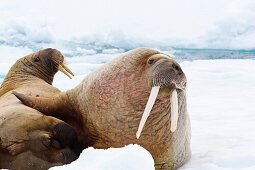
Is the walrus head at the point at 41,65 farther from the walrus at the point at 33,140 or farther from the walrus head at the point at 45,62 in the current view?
the walrus at the point at 33,140

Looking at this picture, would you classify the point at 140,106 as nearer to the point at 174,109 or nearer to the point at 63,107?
the point at 174,109

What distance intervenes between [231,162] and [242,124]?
2.37m

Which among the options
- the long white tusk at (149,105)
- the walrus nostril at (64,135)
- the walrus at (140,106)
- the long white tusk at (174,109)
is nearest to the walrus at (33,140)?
the walrus nostril at (64,135)

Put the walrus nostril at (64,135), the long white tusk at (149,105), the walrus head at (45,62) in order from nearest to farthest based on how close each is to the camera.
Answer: the long white tusk at (149,105) → the walrus nostril at (64,135) → the walrus head at (45,62)

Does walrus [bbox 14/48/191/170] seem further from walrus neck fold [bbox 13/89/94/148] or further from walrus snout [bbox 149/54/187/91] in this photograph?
walrus neck fold [bbox 13/89/94/148]

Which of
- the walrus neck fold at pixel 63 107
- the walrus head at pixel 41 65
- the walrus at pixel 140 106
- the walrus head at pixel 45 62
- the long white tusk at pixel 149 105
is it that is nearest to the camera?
the long white tusk at pixel 149 105

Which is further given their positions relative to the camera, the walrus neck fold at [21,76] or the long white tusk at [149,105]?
the walrus neck fold at [21,76]

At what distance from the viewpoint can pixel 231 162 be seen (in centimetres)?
345

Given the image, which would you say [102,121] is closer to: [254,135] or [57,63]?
[254,135]

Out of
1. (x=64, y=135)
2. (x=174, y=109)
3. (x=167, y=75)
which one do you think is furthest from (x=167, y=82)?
Answer: (x=64, y=135)

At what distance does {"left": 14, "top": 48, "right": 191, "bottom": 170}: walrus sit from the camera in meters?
3.18

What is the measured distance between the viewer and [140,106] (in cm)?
340

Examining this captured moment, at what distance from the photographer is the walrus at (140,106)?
10.4 ft

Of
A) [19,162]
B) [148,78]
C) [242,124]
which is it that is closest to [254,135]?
[242,124]
